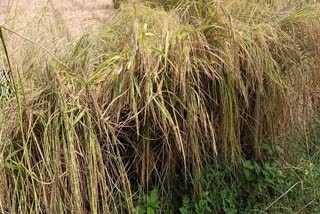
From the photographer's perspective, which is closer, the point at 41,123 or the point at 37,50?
the point at 41,123

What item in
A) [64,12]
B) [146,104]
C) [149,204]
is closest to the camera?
[146,104]

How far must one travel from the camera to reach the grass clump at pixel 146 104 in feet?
6.01

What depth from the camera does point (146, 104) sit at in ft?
6.34

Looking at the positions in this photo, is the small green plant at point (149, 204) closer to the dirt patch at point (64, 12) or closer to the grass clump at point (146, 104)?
the grass clump at point (146, 104)

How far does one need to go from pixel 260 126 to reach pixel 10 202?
3.95ft

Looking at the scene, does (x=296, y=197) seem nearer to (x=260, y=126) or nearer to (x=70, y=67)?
(x=260, y=126)

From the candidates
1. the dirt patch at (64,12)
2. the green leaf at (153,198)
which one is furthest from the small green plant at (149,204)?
the dirt patch at (64,12)

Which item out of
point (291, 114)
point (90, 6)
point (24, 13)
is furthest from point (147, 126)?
point (90, 6)

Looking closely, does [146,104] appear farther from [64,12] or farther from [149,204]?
[64,12]

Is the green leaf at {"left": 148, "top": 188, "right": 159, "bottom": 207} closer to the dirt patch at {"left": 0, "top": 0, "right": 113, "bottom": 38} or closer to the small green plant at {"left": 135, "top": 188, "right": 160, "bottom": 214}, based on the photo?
the small green plant at {"left": 135, "top": 188, "right": 160, "bottom": 214}

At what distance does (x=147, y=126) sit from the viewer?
2023mm

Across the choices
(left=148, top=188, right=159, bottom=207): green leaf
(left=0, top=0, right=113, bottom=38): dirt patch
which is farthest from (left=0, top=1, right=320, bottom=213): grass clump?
(left=0, top=0, right=113, bottom=38): dirt patch

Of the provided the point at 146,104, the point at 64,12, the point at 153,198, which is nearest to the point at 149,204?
the point at 153,198

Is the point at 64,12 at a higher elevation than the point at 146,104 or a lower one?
higher
